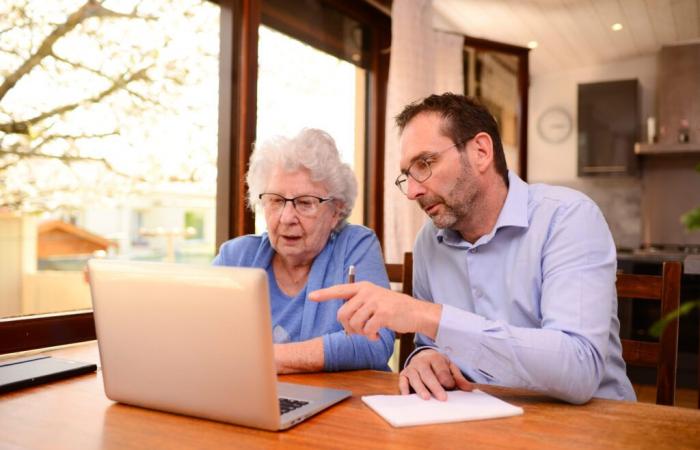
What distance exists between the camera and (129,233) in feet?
7.64

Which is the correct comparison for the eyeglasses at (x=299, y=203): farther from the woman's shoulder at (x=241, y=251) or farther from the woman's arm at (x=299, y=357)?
the woman's arm at (x=299, y=357)

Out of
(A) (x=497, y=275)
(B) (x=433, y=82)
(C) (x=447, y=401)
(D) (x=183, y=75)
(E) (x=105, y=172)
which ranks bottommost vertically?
(C) (x=447, y=401)

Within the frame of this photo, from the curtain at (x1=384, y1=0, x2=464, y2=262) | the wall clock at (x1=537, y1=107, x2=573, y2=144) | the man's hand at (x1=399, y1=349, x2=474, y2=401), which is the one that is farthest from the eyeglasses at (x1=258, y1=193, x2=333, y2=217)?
the wall clock at (x1=537, y1=107, x2=573, y2=144)

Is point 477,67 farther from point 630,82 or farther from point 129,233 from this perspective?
point 129,233

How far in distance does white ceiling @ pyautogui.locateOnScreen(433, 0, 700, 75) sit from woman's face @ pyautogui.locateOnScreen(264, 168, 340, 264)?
2502 mm

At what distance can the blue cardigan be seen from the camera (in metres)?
1.30

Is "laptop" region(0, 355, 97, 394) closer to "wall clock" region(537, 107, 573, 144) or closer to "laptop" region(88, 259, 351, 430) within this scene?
"laptop" region(88, 259, 351, 430)

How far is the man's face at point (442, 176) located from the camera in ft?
4.42

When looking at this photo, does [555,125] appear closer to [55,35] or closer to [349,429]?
[55,35]

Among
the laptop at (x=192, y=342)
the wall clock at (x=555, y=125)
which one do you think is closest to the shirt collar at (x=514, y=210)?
the laptop at (x=192, y=342)

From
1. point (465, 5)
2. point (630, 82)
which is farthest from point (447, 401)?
point (630, 82)

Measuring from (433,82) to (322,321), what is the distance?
2217mm

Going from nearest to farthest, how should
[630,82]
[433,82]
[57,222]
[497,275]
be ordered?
1. [497,275]
2. [57,222]
3. [433,82]
4. [630,82]

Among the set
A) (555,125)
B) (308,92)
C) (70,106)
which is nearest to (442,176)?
(70,106)
